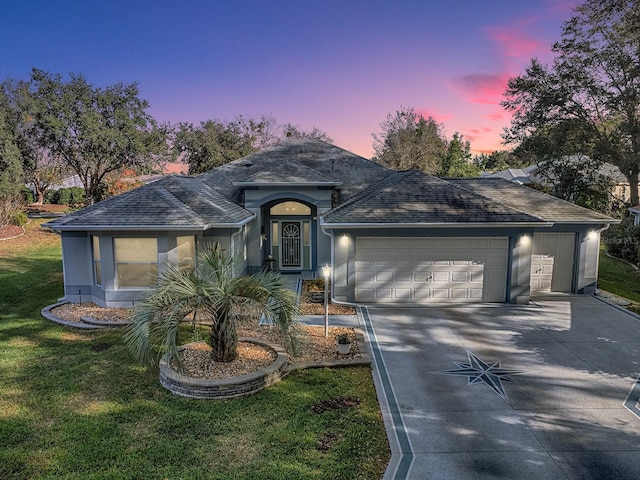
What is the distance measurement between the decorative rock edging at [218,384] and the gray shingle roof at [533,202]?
1095cm

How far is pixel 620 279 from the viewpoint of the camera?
17.8m

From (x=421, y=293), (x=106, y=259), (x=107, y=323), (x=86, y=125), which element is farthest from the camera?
(x=86, y=125)

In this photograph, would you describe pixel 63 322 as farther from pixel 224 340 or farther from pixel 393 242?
pixel 393 242

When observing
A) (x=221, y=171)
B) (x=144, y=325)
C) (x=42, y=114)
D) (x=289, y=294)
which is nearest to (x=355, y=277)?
(x=289, y=294)

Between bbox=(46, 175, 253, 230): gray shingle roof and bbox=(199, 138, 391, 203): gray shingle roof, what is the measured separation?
2.22 metres

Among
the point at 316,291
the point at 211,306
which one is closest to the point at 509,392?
the point at 211,306

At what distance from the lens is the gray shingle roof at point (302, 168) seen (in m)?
16.4

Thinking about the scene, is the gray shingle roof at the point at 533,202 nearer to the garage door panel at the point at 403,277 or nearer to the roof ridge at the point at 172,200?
the garage door panel at the point at 403,277

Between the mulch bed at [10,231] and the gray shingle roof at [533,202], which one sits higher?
the gray shingle roof at [533,202]

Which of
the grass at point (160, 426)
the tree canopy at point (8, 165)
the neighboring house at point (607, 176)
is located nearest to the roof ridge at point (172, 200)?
the grass at point (160, 426)

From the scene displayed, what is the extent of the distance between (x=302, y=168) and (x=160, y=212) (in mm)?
6195

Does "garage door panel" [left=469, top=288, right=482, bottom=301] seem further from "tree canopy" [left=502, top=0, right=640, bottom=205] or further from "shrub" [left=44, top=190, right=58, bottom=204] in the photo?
"shrub" [left=44, top=190, right=58, bottom=204]

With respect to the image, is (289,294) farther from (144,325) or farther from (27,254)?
(27,254)

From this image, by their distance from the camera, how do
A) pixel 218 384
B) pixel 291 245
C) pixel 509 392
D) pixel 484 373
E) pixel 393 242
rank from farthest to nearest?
1. pixel 291 245
2. pixel 393 242
3. pixel 484 373
4. pixel 509 392
5. pixel 218 384
